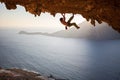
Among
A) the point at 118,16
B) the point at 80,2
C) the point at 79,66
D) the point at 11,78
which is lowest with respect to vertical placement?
the point at 79,66

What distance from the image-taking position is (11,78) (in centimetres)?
6981

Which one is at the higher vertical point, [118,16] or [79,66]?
[118,16]

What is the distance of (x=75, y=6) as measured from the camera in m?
10.3

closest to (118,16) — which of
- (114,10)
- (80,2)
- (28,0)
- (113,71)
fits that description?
(114,10)

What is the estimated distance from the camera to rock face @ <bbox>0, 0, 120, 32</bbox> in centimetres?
926

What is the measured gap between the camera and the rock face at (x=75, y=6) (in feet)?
30.4

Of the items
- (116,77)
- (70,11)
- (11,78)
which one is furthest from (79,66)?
(70,11)

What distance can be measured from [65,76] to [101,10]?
322ft

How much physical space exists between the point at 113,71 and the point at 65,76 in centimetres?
3525

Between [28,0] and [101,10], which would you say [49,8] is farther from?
[101,10]

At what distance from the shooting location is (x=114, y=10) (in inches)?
379

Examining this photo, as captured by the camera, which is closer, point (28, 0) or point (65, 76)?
point (28, 0)

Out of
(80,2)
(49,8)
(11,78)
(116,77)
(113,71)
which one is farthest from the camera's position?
(113,71)

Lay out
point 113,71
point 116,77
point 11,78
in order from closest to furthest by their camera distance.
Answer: point 11,78
point 116,77
point 113,71
